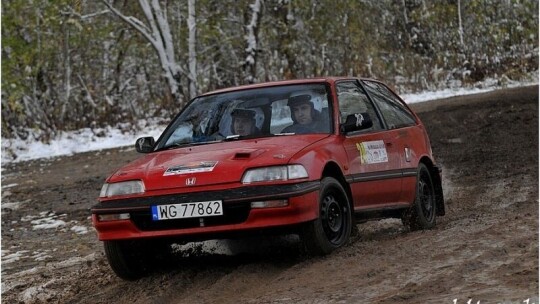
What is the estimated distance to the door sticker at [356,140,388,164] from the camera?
699 centimetres

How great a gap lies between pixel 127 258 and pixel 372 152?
2.14 metres

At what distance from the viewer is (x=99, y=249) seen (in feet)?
28.8

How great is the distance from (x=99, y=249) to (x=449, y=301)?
16.5 ft

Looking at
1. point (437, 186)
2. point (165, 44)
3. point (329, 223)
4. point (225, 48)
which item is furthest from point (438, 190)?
point (225, 48)

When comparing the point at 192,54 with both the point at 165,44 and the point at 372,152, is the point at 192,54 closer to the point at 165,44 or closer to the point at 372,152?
the point at 165,44

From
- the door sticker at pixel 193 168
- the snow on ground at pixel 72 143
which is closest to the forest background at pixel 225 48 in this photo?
the snow on ground at pixel 72 143

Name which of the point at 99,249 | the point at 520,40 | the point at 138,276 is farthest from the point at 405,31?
the point at 138,276

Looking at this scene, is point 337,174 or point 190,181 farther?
point 337,174

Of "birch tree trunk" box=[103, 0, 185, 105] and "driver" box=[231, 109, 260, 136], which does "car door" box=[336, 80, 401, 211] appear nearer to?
"driver" box=[231, 109, 260, 136]

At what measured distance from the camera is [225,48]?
29641 mm

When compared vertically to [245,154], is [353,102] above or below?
above

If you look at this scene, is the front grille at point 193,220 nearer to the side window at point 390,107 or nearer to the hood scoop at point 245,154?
the hood scoop at point 245,154

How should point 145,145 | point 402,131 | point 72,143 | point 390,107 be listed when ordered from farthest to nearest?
1. point 72,143
2. point 390,107
3. point 402,131
4. point 145,145

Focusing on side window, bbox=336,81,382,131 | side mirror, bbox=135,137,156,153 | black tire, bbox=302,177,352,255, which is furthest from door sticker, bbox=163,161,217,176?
side window, bbox=336,81,382,131
